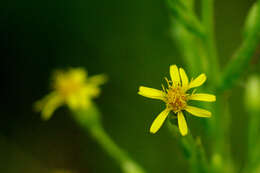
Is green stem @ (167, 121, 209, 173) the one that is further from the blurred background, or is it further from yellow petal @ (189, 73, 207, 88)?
the blurred background

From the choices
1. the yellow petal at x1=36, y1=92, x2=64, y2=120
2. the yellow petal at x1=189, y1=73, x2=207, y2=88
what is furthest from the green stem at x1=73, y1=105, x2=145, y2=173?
the yellow petal at x1=189, y1=73, x2=207, y2=88

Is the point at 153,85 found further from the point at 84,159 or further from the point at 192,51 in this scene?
the point at 192,51

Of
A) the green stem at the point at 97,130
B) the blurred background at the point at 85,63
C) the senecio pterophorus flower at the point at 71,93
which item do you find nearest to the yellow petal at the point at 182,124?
the green stem at the point at 97,130

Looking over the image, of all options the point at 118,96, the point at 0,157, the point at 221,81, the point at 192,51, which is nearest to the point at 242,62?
the point at 221,81

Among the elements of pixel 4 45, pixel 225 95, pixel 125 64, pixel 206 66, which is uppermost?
pixel 4 45

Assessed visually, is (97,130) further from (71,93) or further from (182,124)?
(182,124)

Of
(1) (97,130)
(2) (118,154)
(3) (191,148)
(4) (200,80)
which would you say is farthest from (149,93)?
(1) (97,130)

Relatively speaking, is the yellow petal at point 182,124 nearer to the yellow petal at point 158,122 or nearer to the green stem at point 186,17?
the yellow petal at point 158,122
